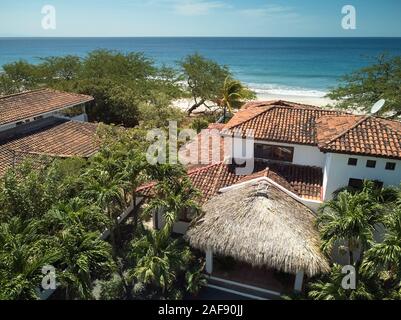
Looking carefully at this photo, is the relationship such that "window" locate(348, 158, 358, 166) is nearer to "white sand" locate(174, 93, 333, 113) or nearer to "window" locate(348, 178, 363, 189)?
"window" locate(348, 178, 363, 189)

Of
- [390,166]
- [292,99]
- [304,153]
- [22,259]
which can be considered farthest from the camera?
[292,99]

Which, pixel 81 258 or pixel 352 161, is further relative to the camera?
pixel 352 161

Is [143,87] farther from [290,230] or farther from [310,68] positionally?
[310,68]

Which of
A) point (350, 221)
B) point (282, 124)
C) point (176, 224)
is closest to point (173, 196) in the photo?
point (176, 224)

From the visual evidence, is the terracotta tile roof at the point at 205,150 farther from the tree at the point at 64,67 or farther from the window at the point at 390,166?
the tree at the point at 64,67

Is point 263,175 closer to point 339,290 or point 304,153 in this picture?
point 304,153

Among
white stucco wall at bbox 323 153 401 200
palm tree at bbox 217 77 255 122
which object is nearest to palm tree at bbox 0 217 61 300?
white stucco wall at bbox 323 153 401 200
